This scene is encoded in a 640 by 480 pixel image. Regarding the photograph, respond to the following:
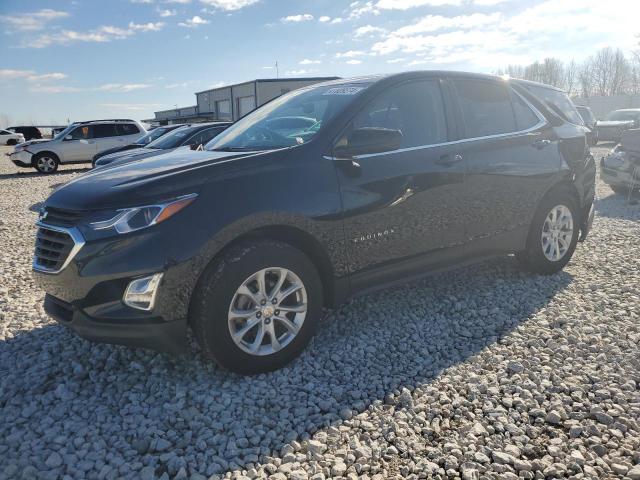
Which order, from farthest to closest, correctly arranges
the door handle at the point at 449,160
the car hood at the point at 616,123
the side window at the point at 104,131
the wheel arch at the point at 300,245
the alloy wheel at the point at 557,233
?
the car hood at the point at 616,123 < the side window at the point at 104,131 < the alloy wheel at the point at 557,233 < the door handle at the point at 449,160 < the wheel arch at the point at 300,245

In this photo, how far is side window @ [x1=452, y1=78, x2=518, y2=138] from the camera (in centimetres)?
405

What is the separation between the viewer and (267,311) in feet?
9.90

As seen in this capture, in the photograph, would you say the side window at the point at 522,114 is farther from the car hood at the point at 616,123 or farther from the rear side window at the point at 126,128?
the car hood at the point at 616,123

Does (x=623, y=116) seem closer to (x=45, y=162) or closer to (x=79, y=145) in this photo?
(x=79, y=145)

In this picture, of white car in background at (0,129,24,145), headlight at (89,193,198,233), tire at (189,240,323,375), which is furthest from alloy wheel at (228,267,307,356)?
white car in background at (0,129,24,145)

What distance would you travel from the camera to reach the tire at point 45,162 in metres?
17.7

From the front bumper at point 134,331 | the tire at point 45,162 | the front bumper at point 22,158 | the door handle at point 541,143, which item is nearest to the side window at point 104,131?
the tire at point 45,162

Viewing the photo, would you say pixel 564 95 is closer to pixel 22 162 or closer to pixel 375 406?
A: pixel 375 406

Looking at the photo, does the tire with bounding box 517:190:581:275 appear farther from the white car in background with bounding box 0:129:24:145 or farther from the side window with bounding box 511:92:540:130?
the white car in background with bounding box 0:129:24:145

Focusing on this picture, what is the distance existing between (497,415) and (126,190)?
2353 mm

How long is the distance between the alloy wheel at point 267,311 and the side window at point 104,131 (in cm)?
1709

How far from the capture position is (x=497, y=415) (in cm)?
263

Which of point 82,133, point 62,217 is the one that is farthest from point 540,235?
point 82,133

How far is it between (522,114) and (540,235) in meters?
1.13
